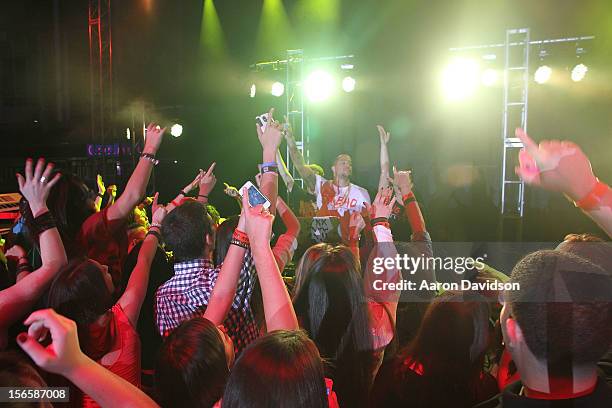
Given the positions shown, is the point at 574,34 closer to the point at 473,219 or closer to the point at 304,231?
the point at 473,219

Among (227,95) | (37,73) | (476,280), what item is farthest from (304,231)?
(37,73)

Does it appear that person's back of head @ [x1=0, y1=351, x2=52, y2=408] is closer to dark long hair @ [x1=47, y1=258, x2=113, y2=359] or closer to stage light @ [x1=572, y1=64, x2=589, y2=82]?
dark long hair @ [x1=47, y1=258, x2=113, y2=359]

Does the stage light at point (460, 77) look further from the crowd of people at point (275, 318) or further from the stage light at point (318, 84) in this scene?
the crowd of people at point (275, 318)

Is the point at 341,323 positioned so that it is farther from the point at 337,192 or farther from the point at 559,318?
the point at 337,192

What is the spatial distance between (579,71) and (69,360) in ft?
25.2

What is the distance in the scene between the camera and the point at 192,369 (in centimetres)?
127

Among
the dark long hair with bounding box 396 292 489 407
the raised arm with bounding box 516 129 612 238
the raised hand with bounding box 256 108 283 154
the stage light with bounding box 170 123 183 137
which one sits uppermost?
the stage light with bounding box 170 123 183 137

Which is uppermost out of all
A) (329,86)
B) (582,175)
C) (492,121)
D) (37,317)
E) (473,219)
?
(329,86)

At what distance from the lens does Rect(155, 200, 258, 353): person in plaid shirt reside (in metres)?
1.97

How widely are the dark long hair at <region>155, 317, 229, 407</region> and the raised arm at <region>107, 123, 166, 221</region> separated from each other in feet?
3.85

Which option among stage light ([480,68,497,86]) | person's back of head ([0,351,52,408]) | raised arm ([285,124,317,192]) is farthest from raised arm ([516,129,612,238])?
stage light ([480,68,497,86])

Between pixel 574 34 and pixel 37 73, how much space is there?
12781 millimetres

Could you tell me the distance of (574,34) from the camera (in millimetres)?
6570

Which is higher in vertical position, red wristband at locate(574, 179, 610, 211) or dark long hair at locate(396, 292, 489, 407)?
red wristband at locate(574, 179, 610, 211)
